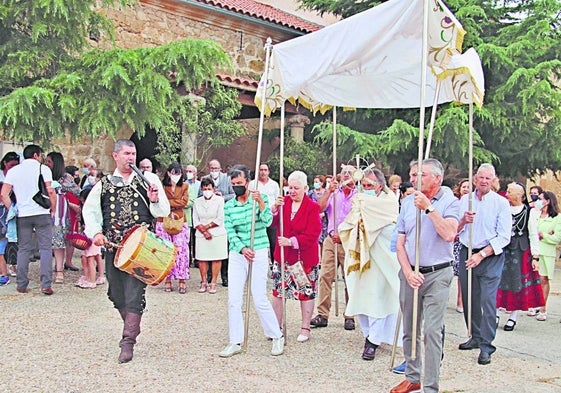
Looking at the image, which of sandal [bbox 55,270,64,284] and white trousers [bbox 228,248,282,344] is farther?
sandal [bbox 55,270,64,284]

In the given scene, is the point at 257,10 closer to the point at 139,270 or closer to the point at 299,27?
the point at 299,27

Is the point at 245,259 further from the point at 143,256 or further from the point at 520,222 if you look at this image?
the point at 520,222

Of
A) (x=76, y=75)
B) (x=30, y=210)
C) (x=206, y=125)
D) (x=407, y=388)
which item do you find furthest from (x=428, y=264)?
(x=206, y=125)

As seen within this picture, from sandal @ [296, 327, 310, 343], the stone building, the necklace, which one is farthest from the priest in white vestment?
the stone building

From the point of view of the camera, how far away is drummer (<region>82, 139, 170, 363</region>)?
567 centimetres

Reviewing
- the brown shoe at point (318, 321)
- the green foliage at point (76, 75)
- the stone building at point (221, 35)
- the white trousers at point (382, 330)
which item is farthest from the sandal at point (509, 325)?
the stone building at point (221, 35)

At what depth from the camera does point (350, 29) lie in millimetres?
5688

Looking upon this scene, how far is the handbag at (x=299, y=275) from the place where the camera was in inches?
253

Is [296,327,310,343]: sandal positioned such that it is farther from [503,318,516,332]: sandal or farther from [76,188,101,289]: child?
[76,188,101,289]: child

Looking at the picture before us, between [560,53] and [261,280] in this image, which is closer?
[261,280]

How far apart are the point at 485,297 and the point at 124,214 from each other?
3349 millimetres

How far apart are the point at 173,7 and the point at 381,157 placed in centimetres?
606

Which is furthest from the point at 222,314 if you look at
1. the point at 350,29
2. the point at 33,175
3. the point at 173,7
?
the point at 173,7

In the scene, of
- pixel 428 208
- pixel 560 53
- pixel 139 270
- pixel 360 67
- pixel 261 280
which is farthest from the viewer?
pixel 560 53
